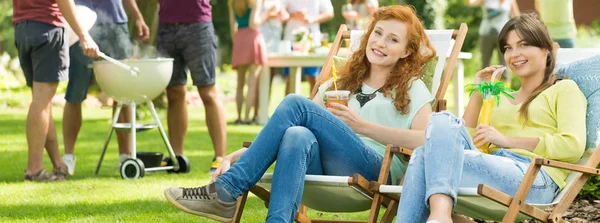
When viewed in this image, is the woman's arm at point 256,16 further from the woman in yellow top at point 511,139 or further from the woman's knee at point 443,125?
the woman's knee at point 443,125

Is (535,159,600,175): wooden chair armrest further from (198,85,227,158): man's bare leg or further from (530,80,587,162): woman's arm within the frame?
(198,85,227,158): man's bare leg

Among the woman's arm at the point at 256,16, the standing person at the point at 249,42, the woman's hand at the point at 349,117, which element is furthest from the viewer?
the standing person at the point at 249,42

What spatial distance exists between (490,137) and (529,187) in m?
0.34

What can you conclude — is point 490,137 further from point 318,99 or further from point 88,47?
point 88,47

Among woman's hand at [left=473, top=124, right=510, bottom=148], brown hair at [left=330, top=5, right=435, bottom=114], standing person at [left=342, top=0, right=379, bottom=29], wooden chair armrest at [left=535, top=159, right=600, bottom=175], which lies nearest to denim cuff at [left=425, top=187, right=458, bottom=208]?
wooden chair armrest at [left=535, top=159, right=600, bottom=175]

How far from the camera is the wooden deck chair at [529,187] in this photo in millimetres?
3629

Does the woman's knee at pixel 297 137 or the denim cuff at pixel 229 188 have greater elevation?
the woman's knee at pixel 297 137

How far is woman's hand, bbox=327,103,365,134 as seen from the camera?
406 centimetres

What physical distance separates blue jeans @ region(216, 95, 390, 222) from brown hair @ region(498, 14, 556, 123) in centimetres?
64

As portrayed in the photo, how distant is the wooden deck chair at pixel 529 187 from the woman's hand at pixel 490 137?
0.91 ft

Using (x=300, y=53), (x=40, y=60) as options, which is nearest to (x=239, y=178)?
(x=40, y=60)

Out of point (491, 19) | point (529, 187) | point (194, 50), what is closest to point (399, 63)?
point (529, 187)

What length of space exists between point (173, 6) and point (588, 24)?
15.3m

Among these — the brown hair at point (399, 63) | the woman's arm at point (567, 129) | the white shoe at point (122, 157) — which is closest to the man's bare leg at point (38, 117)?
the white shoe at point (122, 157)
